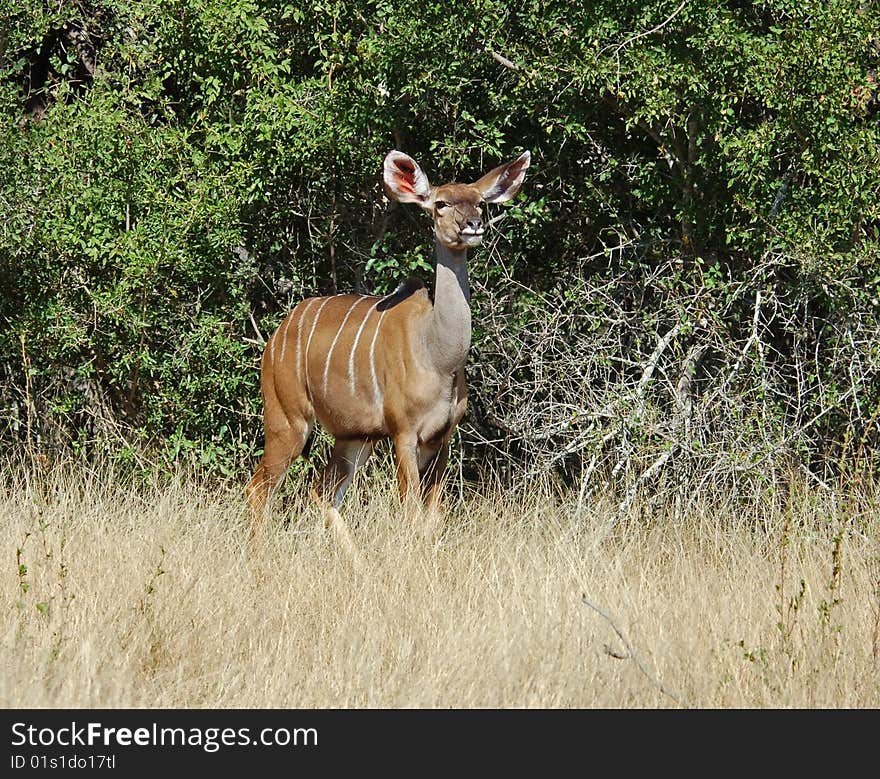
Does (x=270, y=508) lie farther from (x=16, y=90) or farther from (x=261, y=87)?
(x=16, y=90)

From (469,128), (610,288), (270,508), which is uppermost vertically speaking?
(469,128)

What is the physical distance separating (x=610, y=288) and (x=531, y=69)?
1.22 metres

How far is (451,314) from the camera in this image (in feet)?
18.6

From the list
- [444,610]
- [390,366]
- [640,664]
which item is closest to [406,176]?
[390,366]

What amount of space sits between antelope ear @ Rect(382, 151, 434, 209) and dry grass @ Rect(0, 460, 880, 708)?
1387 millimetres

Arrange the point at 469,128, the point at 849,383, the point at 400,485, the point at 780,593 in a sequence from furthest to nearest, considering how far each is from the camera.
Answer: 1. the point at 469,128
2. the point at 849,383
3. the point at 400,485
4. the point at 780,593

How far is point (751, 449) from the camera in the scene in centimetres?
599

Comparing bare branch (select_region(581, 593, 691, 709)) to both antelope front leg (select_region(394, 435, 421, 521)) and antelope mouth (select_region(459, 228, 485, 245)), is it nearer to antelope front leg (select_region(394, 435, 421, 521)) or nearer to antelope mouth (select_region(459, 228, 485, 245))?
antelope front leg (select_region(394, 435, 421, 521))

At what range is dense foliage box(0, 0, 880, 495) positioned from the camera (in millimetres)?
5758

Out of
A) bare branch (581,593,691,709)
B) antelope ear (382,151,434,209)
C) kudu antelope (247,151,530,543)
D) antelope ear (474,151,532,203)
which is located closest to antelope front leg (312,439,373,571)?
kudu antelope (247,151,530,543)

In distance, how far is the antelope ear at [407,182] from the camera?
18.8 ft

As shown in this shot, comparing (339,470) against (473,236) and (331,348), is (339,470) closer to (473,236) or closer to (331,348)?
(331,348)

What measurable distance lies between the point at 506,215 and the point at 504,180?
84 cm

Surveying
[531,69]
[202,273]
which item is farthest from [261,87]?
[531,69]
